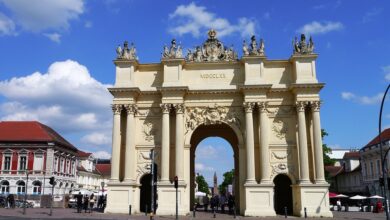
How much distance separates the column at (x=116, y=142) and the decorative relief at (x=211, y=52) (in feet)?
24.1

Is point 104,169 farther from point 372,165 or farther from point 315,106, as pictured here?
point 315,106

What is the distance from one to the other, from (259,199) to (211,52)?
12.7 meters

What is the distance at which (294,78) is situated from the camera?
34438mm

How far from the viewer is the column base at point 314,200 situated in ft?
103

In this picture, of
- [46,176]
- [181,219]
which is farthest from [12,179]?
[181,219]

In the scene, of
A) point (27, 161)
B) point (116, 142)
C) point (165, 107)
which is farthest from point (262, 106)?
point (27, 161)

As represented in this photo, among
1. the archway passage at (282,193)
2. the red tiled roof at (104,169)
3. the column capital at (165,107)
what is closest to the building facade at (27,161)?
the column capital at (165,107)

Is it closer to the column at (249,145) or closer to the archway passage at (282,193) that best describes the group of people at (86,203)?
the column at (249,145)

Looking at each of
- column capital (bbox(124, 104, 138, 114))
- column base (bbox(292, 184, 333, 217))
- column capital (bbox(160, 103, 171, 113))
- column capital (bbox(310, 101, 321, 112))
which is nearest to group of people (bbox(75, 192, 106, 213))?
column capital (bbox(124, 104, 138, 114))

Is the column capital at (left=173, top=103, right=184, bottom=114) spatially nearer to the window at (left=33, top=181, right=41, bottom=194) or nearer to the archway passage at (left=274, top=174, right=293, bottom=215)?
the archway passage at (left=274, top=174, right=293, bottom=215)

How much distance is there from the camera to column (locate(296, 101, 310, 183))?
1268 inches

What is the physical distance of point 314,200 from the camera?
31672 millimetres

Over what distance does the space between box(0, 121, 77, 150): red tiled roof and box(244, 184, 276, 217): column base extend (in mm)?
38326

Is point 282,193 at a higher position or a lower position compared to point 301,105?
lower
